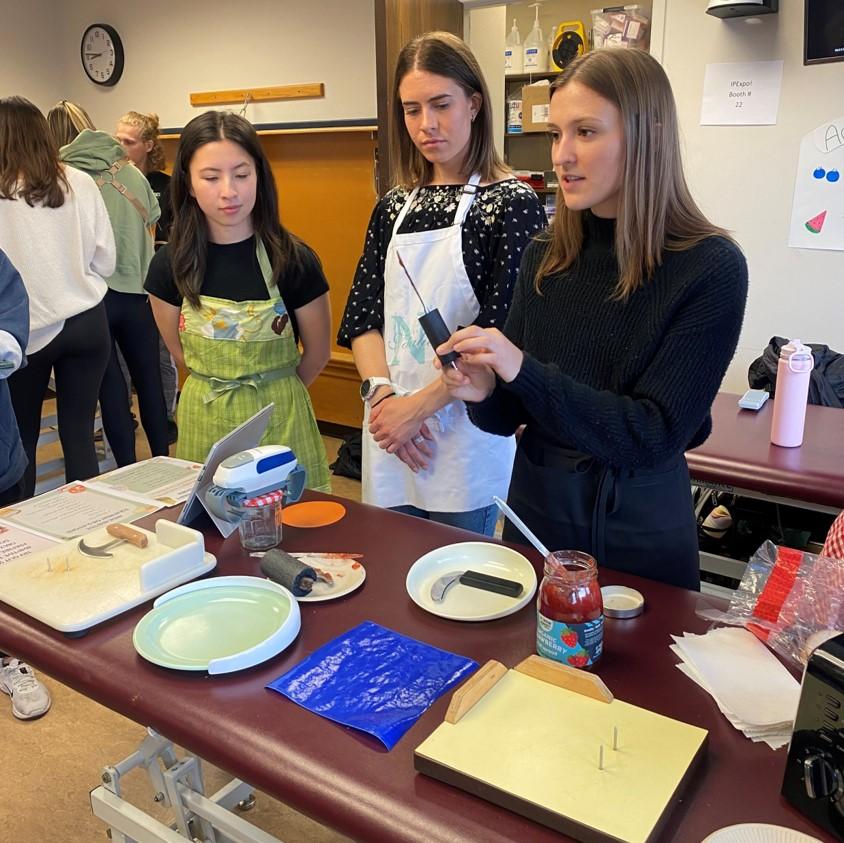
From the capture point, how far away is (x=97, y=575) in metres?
1.20

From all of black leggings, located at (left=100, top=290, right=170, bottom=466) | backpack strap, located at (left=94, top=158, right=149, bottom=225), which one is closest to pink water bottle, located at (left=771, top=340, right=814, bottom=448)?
black leggings, located at (left=100, top=290, right=170, bottom=466)

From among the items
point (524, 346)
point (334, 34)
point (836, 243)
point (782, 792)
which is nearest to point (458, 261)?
point (524, 346)

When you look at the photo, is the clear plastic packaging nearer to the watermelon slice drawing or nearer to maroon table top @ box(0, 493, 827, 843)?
the watermelon slice drawing

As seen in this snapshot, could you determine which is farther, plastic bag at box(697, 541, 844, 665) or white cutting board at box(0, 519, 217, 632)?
white cutting board at box(0, 519, 217, 632)

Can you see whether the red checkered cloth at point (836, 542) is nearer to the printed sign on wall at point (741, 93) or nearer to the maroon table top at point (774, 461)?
the maroon table top at point (774, 461)

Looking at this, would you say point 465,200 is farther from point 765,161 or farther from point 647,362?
point 765,161

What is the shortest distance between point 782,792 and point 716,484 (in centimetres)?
106

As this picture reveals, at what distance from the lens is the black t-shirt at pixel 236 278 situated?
6.07 ft

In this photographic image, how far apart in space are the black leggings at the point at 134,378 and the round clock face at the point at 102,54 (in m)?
2.31

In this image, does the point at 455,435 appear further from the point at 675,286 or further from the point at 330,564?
the point at 675,286

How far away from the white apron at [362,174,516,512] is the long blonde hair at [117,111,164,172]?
2.78m

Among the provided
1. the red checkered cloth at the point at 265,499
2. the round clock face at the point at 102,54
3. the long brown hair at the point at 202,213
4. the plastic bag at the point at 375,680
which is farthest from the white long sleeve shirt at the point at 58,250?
the round clock face at the point at 102,54

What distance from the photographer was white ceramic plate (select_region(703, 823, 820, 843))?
28.7 inches

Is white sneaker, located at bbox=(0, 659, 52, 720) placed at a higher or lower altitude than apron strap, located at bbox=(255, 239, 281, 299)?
lower
